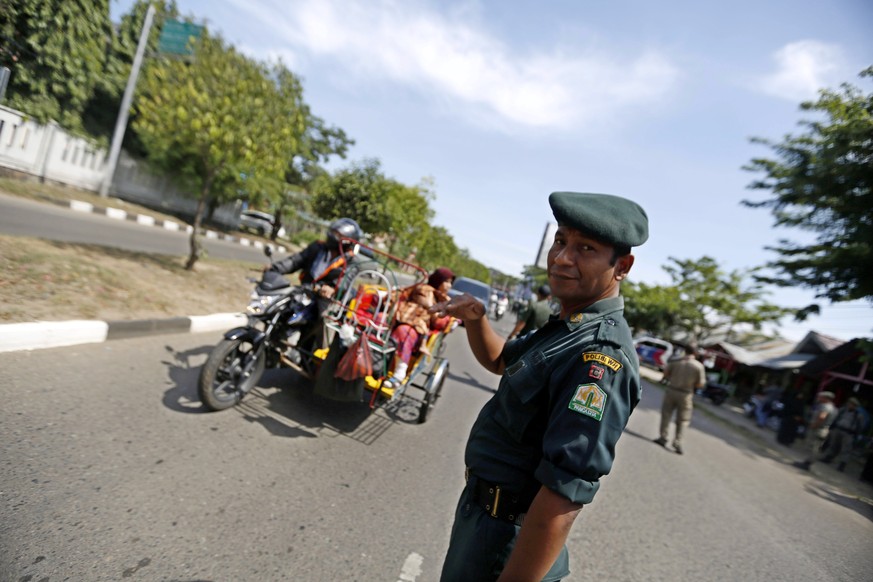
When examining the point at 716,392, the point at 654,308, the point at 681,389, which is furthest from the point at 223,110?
the point at 654,308

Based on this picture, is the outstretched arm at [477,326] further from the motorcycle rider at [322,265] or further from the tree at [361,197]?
the tree at [361,197]

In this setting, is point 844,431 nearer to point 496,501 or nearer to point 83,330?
point 496,501

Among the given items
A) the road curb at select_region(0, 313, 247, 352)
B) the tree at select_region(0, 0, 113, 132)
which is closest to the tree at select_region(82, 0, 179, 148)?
the tree at select_region(0, 0, 113, 132)

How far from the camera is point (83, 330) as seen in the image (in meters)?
4.66

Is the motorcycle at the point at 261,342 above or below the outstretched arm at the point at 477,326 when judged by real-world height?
below

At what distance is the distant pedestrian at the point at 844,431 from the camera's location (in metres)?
10.7

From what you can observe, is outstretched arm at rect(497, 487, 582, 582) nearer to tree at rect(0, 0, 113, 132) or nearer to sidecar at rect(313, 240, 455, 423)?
sidecar at rect(313, 240, 455, 423)

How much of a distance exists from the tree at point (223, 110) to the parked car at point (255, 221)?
24542 millimetres

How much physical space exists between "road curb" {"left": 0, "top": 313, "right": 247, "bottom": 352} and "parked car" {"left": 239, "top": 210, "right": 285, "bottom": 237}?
1096 inches

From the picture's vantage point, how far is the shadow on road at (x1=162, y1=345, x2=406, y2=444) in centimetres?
409

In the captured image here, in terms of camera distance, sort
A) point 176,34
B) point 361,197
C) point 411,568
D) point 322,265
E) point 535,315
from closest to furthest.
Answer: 1. point 411,568
2. point 322,265
3. point 535,315
4. point 176,34
5. point 361,197

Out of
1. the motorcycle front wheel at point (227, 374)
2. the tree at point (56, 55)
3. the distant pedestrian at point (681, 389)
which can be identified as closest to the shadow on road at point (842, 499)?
the distant pedestrian at point (681, 389)

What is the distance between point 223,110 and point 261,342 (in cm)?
577

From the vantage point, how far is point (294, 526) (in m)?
2.73
